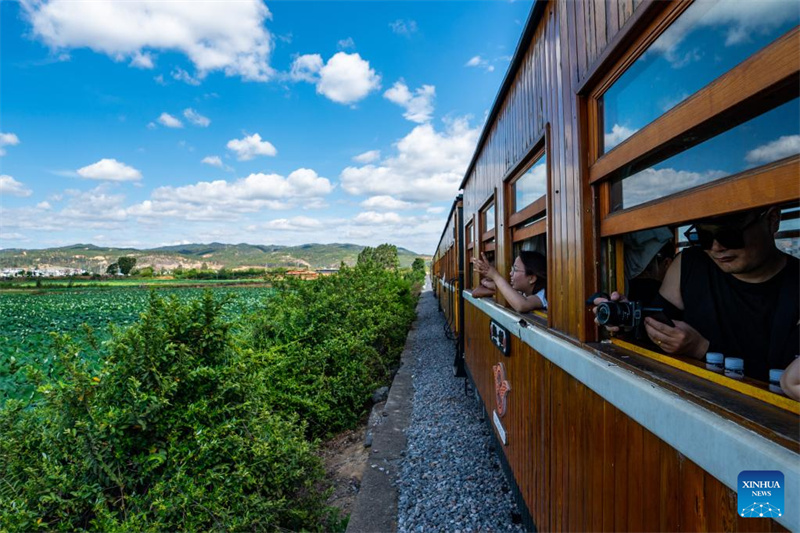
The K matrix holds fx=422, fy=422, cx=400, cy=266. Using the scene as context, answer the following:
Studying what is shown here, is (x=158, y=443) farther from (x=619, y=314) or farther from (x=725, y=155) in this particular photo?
(x=725, y=155)

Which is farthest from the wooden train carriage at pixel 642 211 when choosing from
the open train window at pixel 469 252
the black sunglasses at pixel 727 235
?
the open train window at pixel 469 252

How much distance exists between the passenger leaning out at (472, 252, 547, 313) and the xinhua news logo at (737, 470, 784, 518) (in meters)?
2.06

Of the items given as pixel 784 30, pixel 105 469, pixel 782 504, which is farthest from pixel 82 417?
pixel 784 30

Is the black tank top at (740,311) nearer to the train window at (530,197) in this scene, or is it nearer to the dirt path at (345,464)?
the train window at (530,197)

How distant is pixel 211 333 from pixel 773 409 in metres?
3.15

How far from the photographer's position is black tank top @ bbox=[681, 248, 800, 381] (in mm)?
Answer: 1277

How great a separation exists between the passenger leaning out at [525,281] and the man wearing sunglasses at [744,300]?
1287mm

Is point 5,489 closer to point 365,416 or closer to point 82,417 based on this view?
point 82,417

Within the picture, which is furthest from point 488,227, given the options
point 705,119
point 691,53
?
point 705,119

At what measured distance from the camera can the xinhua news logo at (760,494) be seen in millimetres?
757

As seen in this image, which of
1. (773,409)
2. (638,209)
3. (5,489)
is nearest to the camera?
(773,409)

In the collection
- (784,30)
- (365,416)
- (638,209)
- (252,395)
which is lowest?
(365,416)

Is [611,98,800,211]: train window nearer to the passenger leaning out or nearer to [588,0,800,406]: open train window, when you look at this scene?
[588,0,800,406]: open train window

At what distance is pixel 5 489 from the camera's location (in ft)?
8.20
